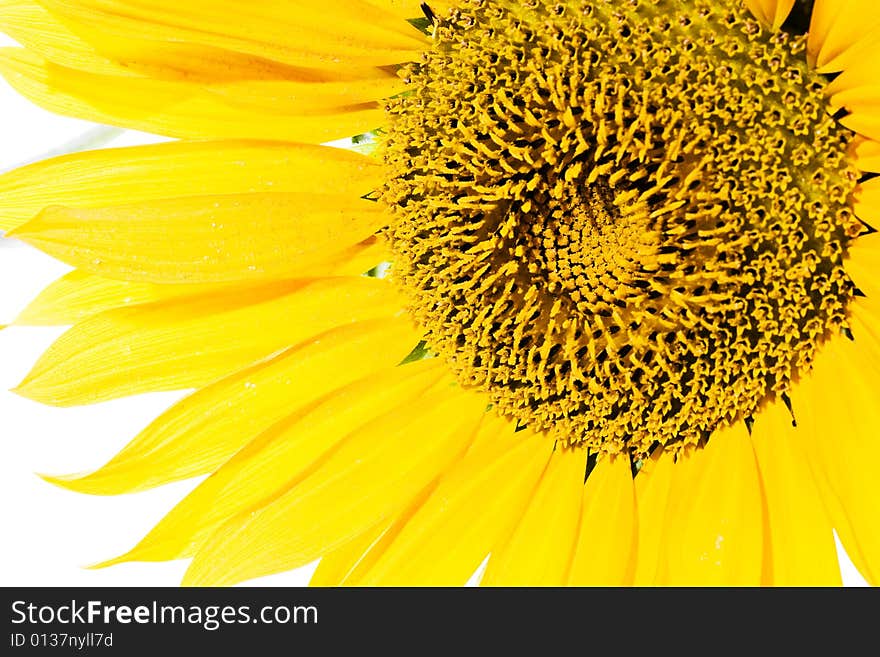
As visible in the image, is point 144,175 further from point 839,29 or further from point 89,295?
point 839,29

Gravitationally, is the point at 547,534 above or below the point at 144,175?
below

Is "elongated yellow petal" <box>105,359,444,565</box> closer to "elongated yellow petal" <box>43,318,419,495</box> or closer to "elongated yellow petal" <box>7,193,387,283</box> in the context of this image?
"elongated yellow petal" <box>43,318,419,495</box>

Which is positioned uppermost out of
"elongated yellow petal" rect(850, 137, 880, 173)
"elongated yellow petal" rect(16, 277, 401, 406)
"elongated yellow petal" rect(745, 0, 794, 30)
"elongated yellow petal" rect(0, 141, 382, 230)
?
"elongated yellow petal" rect(0, 141, 382, 230)

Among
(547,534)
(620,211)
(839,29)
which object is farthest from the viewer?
(547,534)

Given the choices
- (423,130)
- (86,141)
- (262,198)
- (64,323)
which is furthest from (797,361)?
(86,141)

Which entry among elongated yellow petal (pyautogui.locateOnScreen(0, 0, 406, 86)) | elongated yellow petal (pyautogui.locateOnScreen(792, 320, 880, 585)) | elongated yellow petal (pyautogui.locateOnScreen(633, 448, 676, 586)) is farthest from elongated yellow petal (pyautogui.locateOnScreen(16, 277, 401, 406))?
elongated yellow petal (pyautogui.locateOnScreen(792, 320, 880, 585))

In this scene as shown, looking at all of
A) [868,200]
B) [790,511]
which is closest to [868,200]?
[868,200]
